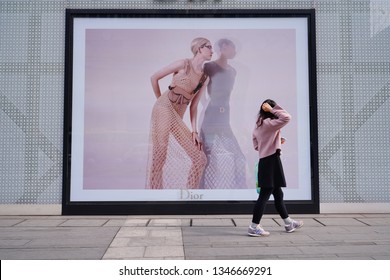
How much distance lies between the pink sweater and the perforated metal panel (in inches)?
81.2

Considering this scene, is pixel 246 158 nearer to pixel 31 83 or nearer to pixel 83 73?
pixel 83 73

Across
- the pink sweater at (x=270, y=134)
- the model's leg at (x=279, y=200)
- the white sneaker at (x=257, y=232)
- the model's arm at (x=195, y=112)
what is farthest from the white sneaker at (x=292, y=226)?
the model's arm at (x=195, y=112)

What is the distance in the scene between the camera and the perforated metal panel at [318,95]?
7000 mm

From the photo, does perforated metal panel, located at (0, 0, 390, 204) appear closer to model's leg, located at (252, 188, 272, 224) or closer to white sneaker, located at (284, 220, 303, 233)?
white sneaker, located at (284, 220, 303, 233)

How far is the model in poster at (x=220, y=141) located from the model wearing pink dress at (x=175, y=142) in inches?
6.6

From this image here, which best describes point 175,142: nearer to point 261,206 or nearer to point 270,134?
point 270,134

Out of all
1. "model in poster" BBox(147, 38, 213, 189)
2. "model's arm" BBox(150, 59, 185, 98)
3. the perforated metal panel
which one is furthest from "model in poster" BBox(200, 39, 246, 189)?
the perforated metal panel

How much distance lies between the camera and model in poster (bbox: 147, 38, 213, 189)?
7.07m

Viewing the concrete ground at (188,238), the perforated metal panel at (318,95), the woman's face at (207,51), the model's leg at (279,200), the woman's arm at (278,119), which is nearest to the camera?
the concrete ground at (188,238)

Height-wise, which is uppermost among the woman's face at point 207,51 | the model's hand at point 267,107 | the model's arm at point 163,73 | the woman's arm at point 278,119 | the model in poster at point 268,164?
the woman's face at point 207,51

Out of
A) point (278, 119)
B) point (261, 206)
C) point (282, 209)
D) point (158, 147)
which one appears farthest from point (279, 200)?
point (158, 147)

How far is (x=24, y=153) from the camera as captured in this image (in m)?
7.00

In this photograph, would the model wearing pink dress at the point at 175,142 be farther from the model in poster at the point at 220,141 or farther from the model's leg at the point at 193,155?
the model in poster at the point at 220,141

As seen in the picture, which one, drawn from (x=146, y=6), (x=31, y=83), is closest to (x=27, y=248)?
(x=31, y=83)
